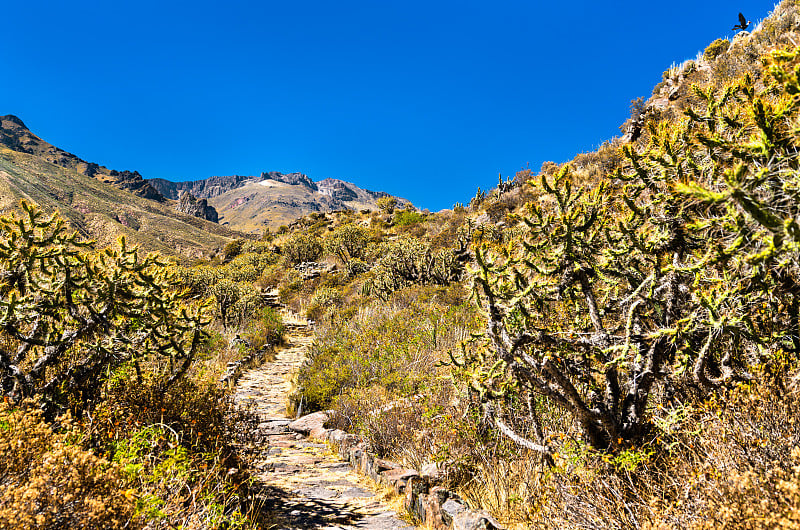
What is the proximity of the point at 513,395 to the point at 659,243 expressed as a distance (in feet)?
7.16

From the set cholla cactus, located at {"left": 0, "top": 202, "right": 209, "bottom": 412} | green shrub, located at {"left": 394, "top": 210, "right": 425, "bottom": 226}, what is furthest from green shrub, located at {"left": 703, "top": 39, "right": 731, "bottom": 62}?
cholla cactus, located at {"left": 0, "top": 202, "right": 209, "bottom": 412}

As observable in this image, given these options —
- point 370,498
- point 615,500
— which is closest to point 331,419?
point 370,498

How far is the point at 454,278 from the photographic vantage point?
56.0 feet

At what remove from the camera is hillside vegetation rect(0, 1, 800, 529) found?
2.27 metres

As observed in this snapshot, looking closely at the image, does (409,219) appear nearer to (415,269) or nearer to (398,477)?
(415,269)

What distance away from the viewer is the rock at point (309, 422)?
7.53m

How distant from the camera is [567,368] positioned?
379 centimetres

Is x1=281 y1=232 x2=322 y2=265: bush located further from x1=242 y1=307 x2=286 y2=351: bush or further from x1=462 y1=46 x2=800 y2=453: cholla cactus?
x1=462 y1=46 x2=800 y2=453: cholla cactus

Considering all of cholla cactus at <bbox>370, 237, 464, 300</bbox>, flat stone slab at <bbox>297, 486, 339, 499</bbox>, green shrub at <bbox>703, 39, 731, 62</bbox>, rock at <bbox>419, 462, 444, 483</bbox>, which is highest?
green shrub at <bbox>703, 39, 731, 62</bbox>

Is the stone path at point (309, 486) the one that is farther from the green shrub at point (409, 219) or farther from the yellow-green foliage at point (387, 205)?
the yellow-green foliage at point (387, 205)

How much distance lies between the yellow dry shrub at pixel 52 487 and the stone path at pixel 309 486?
76.5 inches

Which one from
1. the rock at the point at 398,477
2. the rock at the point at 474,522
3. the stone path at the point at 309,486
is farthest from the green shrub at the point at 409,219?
the rock at the point at 474,522

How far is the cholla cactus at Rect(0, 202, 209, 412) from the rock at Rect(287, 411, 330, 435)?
3497 millimetres

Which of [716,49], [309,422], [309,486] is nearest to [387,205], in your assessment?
[716,49]
